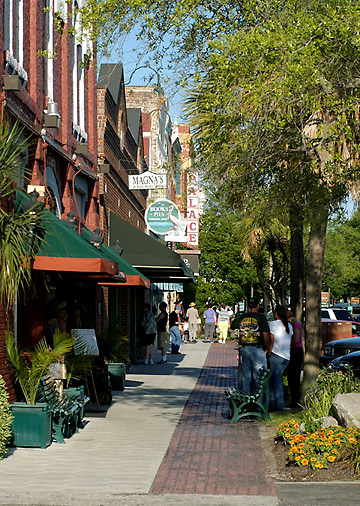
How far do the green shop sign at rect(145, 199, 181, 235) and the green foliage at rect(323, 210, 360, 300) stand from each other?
4778 centimetres

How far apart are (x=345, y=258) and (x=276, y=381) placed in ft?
218

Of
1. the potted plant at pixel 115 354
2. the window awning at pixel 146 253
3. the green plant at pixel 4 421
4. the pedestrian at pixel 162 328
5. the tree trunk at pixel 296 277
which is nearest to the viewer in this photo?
Answer: the green plant at pixel 4 421

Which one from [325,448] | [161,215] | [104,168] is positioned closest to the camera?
[325,448]

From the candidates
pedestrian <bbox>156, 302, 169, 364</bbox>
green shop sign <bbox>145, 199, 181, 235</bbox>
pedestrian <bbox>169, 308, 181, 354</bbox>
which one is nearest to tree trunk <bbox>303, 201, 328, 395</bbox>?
pedestrian <bbox>156, 302, 169, 364</bbox>

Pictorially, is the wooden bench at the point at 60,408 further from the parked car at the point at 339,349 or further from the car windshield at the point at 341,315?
the car windshield at the point at 341,315

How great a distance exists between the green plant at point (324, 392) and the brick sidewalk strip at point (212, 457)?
0.82m

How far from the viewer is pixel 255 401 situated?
13109mm

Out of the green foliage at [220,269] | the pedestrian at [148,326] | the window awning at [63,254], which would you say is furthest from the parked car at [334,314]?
the window awning at [63,254]

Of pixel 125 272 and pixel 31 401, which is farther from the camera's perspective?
pixel 125 272

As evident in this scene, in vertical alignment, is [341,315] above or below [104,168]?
below

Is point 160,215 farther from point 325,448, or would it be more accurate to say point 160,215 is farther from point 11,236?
point 325,448

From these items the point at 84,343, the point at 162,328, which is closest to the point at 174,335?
the point at 162,328

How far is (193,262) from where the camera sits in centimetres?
3988

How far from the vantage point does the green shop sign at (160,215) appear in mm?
27266
